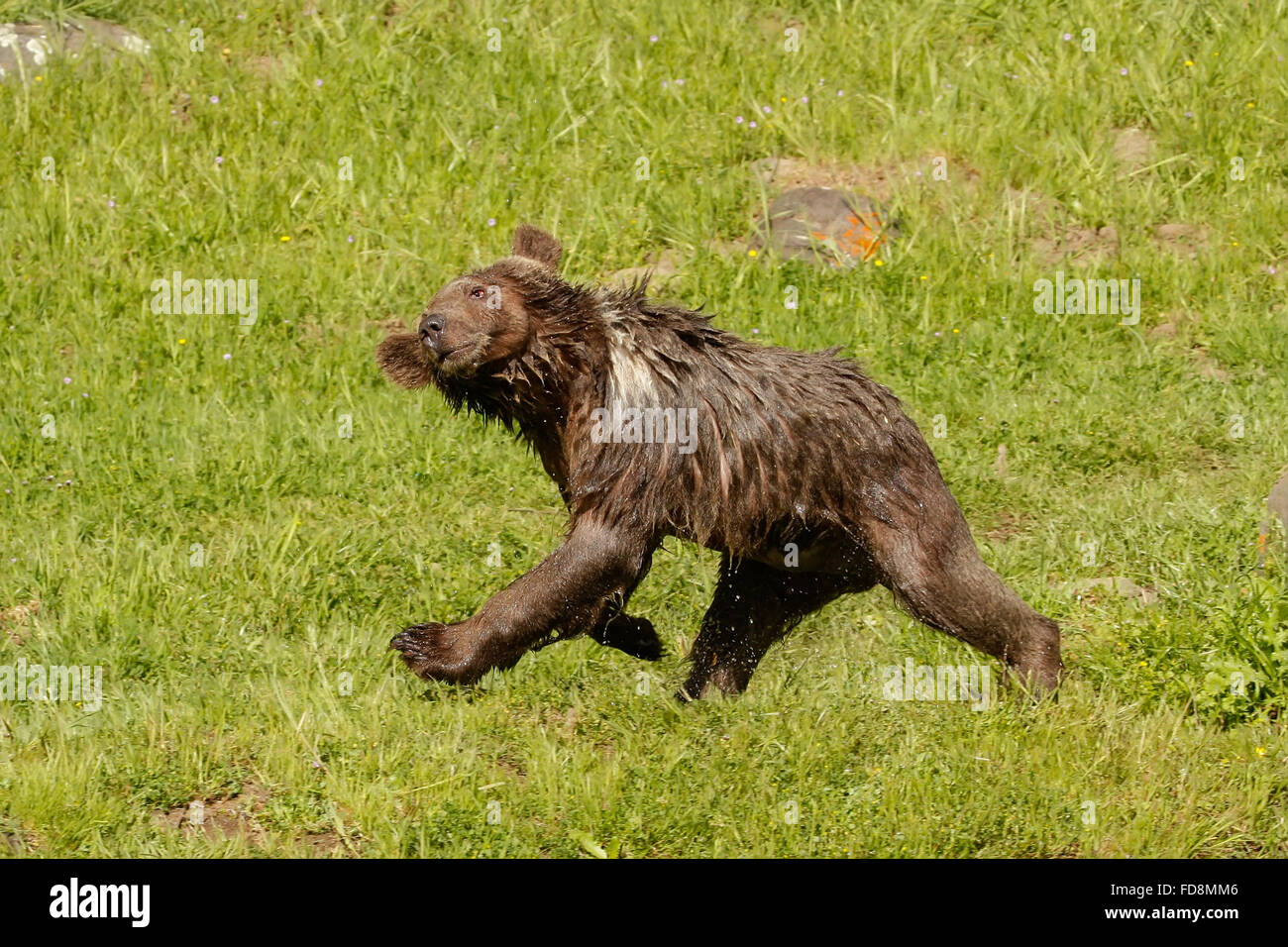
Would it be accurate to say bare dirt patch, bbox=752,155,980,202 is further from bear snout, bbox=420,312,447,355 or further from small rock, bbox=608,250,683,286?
bear snout, bbox=420,312,447,355

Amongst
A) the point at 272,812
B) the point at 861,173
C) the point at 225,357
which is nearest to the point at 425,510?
the point at 225,357

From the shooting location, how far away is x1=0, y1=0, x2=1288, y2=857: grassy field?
6402 millimetres

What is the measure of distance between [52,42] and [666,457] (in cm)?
852

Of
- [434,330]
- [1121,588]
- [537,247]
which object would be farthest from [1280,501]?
[434,330]

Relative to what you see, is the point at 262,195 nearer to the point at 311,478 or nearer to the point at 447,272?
the point at 447,272

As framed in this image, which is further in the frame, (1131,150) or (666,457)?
(1131,150)

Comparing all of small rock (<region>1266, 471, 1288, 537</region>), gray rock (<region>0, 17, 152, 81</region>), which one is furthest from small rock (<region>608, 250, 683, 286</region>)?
small rock (<region>1266, 471, 1288, 537</region>)

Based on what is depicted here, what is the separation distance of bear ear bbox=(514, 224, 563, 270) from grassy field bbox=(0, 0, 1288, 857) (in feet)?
6.02

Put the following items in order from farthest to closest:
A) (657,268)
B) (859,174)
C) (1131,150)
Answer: (1131,150) → (859,174) → (657,268)

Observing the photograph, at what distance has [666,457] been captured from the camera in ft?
21.4

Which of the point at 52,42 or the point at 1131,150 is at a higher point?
the point at 52,42

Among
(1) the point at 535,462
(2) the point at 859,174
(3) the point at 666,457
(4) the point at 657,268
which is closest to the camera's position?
(3) the point at 666,457

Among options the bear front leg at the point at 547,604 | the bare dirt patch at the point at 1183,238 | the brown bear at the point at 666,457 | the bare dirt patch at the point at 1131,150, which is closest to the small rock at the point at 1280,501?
the brown bear at the point at 666,457

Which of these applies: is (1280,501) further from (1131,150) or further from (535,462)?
(1131,150)
